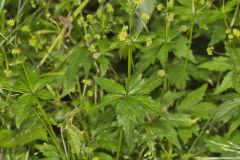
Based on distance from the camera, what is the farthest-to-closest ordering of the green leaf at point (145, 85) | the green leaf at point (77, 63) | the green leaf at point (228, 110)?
the green leaf at point (77, 63)
the green leaf at point (228, 110)
the green leaf at point (145, 85)

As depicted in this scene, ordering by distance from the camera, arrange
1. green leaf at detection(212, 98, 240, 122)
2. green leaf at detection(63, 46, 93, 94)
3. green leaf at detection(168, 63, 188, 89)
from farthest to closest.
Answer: green leaf at detection(168, 63, 188, 89) → green leaf at detection(63, 46, 93, 94) → green leaf at detection(212, 98, 240, 122)

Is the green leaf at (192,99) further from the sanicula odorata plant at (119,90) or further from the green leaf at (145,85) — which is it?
the green leaf at (145,85)

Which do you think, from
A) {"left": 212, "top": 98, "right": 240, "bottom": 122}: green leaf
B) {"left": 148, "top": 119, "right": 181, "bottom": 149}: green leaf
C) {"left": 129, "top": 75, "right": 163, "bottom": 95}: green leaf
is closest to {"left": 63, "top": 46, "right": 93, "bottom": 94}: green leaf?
{"left": 148, "top": 119, "right": 181, "bottom": 149}: green leaf

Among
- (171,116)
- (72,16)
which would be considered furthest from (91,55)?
(171,116)

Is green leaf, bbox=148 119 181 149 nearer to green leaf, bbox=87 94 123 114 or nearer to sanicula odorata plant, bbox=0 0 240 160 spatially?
sanicula odorata plant, bbox=0 0 240 160

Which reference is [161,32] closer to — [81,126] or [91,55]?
[91,55]

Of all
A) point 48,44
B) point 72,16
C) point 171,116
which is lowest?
point 171,116

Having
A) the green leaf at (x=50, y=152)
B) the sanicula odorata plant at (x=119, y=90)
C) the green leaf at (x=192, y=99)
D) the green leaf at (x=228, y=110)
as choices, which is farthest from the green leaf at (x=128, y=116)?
the green leaf at (x=192, y=99)
